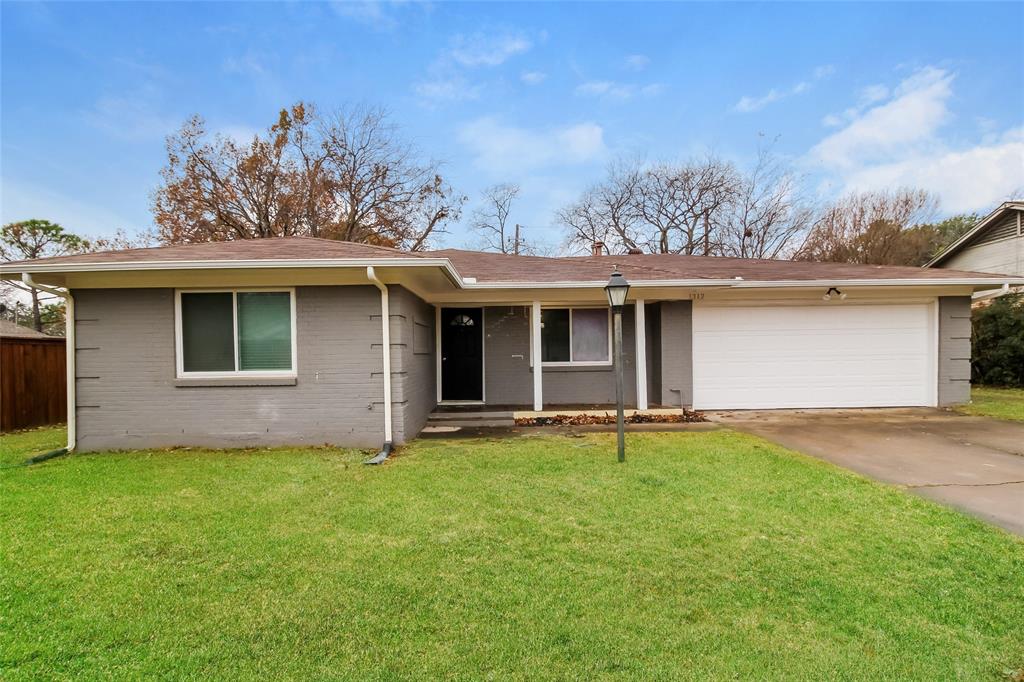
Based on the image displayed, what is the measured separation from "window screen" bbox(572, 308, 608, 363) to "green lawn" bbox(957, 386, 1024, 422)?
20.4 ft

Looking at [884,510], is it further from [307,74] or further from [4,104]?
[307,74]

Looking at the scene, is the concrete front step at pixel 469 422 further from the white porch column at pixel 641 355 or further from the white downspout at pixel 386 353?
the white porch column at pixel 641 355

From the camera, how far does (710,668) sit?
1.94 m

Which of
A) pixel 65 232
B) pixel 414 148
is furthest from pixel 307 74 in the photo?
pixel 65 232

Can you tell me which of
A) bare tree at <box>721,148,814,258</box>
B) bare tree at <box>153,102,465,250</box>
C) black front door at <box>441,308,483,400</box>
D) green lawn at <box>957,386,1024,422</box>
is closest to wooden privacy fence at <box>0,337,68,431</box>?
black front door at <box>441,308,483,400</box>

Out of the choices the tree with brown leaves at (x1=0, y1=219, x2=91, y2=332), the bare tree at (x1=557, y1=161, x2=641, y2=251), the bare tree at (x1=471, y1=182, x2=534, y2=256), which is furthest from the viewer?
the bare tree at (x1=471, y1=182, x2=534, y2=256)

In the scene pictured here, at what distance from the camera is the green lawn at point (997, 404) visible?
312 inches

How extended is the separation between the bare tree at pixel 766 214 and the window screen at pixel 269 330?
924 inches

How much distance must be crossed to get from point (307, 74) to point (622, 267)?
1315 cm

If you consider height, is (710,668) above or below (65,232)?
below

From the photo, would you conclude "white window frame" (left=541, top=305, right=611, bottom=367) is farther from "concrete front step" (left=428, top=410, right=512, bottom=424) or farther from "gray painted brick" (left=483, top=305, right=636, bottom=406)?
"concrete front step" (left=428, top=410, right=512, bottom=424)

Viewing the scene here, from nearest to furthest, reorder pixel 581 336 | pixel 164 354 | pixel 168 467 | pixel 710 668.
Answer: pixel 710 668
pixel 168 467
pixel 164 354
pixel 581 336

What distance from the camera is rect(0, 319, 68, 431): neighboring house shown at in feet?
27.5

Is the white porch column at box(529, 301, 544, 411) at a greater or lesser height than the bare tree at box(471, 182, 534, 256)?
lesser
